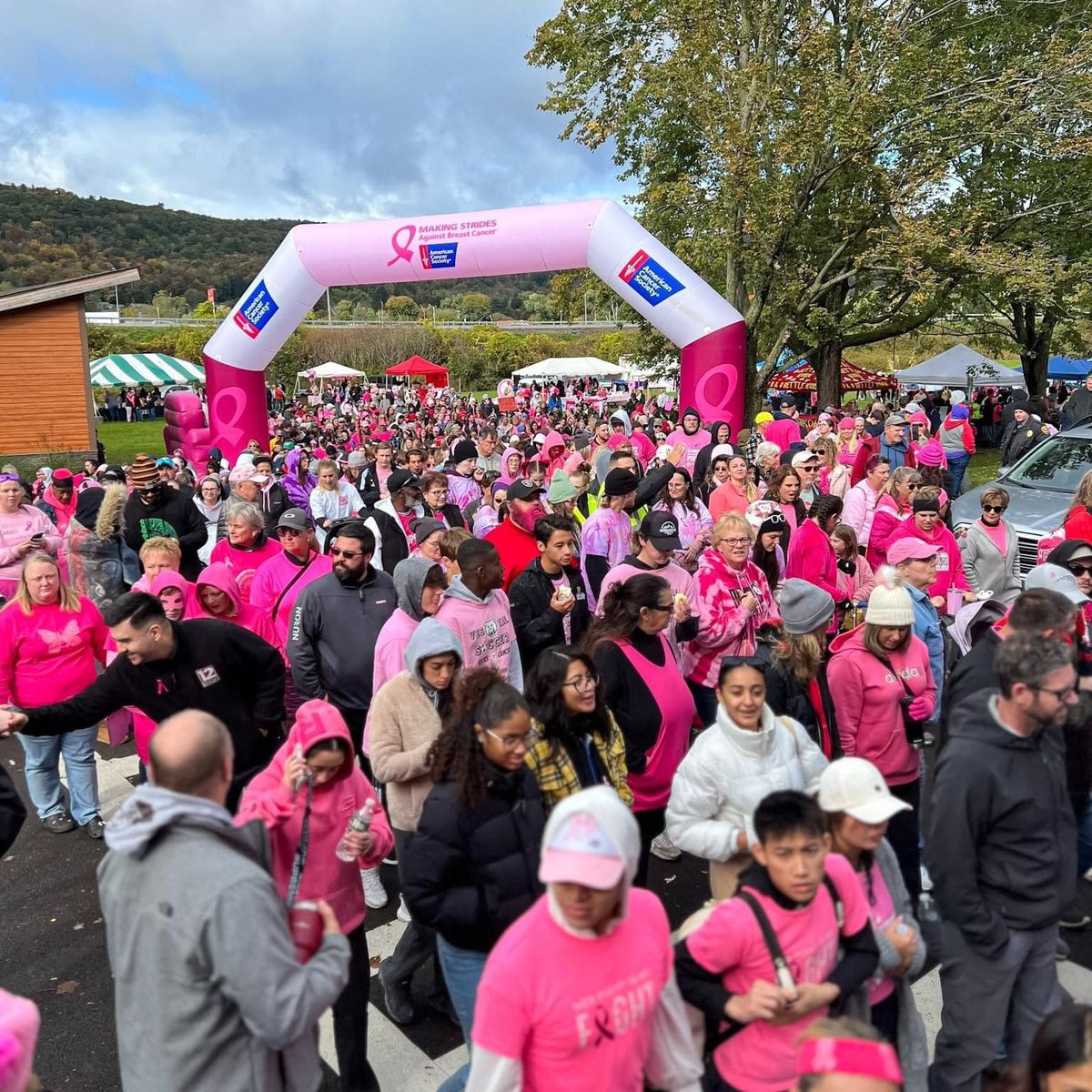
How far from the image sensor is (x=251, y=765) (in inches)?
160

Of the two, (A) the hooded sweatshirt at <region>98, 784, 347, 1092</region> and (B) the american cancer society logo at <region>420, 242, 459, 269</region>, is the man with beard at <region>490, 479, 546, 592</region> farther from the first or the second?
(B) the american cancer society logo at <region>420, 242, 459, 269</region>

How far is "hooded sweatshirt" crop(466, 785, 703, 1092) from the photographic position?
78.0 inches

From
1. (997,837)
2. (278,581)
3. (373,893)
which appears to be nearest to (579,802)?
(997,837)

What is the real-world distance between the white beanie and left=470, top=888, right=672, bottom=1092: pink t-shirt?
2102 millimetres

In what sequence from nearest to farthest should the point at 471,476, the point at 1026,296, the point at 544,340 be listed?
1. the point at 471,476
2. the point at 1026,296
3. the point at 544,340

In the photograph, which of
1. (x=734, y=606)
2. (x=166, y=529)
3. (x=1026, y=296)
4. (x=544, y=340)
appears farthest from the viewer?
(x=544, y=340)

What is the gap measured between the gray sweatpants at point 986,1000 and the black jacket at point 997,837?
0.07 metres

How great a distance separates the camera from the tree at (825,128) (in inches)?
649

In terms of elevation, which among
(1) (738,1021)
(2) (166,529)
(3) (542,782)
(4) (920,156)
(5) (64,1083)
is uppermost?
(4) (920,156)

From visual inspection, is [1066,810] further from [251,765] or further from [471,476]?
[471,476]

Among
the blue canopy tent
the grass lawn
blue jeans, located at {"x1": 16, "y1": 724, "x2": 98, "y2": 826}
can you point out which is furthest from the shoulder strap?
the blue canopy tent

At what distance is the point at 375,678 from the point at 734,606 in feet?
6.54

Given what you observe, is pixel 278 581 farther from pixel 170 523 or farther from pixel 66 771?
pixel 170 523

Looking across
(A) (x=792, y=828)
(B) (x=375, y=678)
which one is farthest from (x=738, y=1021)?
(B) (x=375, y=678)
